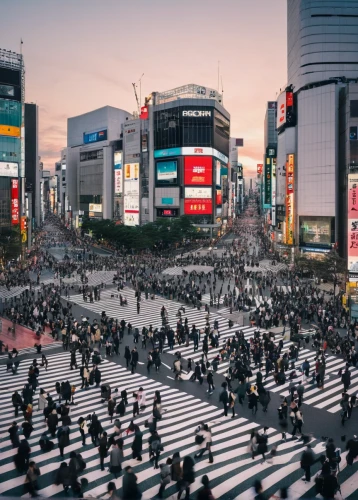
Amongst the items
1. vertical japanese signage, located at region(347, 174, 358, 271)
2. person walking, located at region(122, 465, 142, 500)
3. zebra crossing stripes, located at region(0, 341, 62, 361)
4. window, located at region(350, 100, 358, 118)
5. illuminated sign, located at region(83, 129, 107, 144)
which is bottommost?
zebra crossing stripes, located at region(0, 341, 62, 361)

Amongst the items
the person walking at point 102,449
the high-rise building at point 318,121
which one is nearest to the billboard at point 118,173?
the high-rise building at point 318,121

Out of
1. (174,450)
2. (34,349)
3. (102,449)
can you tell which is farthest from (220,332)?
(102,449)

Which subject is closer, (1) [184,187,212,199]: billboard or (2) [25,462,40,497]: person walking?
(2) [25,462,40,497]: person walking

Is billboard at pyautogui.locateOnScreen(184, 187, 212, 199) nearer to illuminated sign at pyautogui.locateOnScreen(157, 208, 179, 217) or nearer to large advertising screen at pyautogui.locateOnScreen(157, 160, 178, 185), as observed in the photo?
large advertising screen at pyautogui.locateOnScreen(157, 160, 178, 185)

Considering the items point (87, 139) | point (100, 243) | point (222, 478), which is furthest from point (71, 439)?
point (87, 139)

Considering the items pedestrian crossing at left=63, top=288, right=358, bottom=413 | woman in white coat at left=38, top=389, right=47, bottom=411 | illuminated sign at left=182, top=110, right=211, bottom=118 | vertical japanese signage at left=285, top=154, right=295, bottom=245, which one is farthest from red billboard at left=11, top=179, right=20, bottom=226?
woman in white coat at left=38, top=389, right=47, bottom=411

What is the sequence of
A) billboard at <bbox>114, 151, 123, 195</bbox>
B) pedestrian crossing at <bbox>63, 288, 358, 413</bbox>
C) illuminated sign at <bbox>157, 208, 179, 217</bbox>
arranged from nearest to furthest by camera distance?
pedestrian crossing at <bbox>63, 288, 358, 413</bbox> < illuminated sign at <bbox>157, 208, 179, 217</bbox> < billboard at <bbox>114, 151, 123, 195</bbox>

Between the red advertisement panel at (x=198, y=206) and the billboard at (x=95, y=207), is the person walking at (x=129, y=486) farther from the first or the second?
the billboard at (x=95, y=207)

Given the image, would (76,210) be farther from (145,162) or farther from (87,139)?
(145,162)
